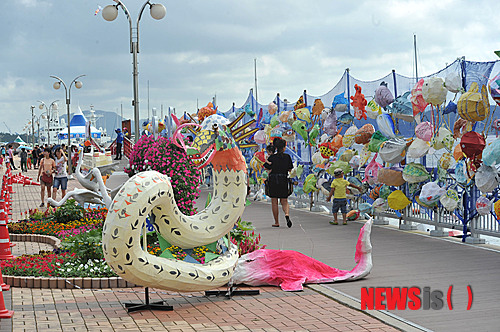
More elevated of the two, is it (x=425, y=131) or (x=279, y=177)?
(x=425, y=131)

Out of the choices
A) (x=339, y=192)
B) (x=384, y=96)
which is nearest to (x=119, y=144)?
(x=339, y=192)

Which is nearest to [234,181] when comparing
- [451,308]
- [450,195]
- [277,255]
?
[277,255]

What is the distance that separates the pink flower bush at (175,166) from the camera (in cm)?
1080

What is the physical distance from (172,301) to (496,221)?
6139mm

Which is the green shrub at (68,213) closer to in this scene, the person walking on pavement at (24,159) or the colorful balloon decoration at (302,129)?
the colorful balloon decoration at (302,129)

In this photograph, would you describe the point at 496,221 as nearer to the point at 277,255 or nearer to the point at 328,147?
the point at 277,255

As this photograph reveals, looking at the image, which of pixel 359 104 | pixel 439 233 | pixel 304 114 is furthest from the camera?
pixel 304 114

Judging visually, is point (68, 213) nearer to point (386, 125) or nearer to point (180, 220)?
point (386, 125)

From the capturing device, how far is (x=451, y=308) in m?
7.04

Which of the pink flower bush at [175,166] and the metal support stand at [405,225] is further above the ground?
the pink flower bush at [175,166]

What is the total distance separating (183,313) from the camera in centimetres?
715


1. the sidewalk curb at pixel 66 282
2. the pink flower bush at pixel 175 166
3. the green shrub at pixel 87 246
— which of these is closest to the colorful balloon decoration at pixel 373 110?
the pink flower bush at pixel 175 166

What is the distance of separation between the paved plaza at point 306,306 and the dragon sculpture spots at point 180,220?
440mm

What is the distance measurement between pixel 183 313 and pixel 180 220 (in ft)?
3.38
